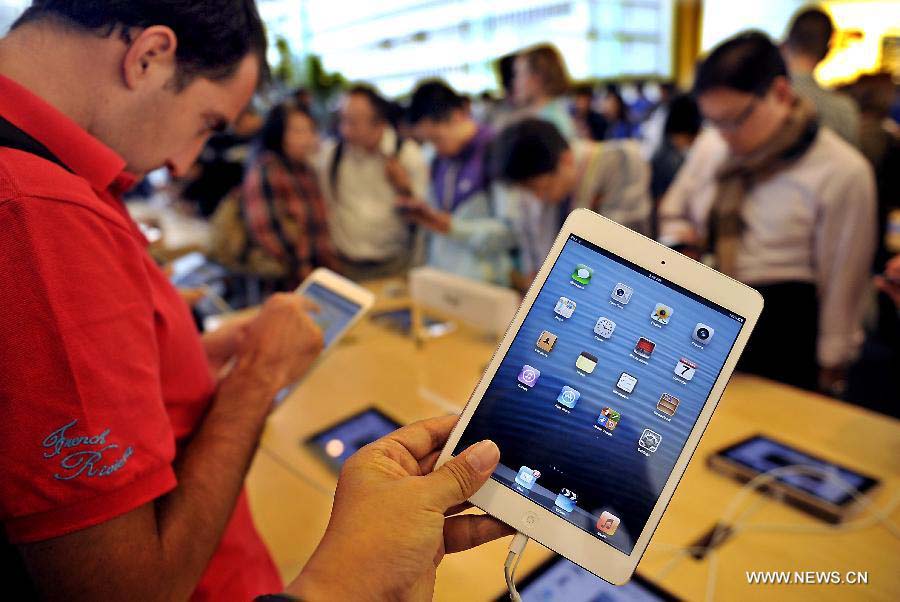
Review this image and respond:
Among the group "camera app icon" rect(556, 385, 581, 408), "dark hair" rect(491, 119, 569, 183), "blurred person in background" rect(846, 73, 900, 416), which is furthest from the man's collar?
"blurred person in background" rect(846, 73, 900, 416)

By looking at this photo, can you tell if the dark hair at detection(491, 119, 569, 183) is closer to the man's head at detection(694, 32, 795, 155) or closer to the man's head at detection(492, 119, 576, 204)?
the man's head at detection(492, 119, 576, 204)

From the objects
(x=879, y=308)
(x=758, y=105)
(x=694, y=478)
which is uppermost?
(x=758, y=105)

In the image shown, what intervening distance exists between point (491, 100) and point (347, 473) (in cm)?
549

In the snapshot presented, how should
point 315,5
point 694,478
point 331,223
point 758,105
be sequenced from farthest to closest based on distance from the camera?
point 315,5 → point 331,223 → point 758,105 → point 694,478

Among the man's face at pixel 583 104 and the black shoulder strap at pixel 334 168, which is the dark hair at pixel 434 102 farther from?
the man's face at pixel 583 104

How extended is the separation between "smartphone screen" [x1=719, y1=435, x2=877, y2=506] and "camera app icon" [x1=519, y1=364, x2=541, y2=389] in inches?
23.6

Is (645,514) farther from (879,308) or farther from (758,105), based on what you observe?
(879,308)

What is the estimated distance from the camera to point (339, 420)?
1.29 m

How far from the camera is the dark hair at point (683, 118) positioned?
353cm

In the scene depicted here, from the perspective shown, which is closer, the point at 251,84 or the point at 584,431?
the point at 584,431

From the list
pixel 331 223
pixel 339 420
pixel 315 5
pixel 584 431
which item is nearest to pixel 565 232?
pixel 584 431

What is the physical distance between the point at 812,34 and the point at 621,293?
2587mm

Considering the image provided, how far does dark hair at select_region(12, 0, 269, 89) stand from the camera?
2.00ft

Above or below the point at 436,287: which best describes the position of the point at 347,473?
above
